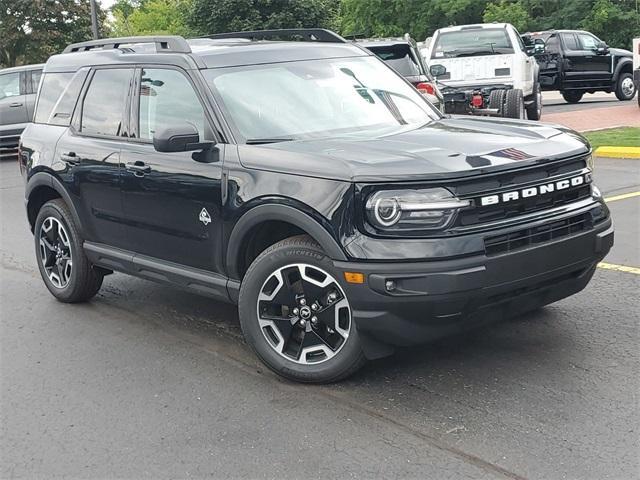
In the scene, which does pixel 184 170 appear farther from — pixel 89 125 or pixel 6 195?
pixel 6 195

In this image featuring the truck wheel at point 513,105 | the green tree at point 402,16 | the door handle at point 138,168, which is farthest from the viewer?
the green tree at point 402,16

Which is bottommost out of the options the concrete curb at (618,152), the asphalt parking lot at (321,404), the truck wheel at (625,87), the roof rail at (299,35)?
the truck wheel at (625,87)

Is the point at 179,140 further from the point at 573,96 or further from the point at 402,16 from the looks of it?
the point at 402,16

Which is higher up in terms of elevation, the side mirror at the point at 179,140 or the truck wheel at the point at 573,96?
the side mirror at the point at 179,140

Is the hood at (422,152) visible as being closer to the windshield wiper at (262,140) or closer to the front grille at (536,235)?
the windshield wiper at (262,140)

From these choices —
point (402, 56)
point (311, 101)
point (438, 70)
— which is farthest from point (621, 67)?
point (311, 101)

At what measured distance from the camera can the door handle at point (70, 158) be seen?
5.72m

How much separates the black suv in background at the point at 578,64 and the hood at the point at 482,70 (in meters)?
6.87

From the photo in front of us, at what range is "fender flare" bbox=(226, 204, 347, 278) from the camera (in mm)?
3996

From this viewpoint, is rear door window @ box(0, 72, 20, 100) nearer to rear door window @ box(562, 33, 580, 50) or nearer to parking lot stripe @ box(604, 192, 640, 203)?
parking lot stripe @ box(604, 192, 640, 203)

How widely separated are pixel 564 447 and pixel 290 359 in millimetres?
1518

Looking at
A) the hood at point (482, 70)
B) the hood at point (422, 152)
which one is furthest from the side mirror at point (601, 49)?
the hood at point (422, 152)

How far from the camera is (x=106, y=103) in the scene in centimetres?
565

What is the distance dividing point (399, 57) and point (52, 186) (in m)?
6.93
